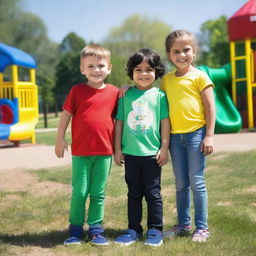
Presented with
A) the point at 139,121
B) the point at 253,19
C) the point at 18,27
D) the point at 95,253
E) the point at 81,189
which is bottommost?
the point at 95,253

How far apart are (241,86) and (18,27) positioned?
117 feet

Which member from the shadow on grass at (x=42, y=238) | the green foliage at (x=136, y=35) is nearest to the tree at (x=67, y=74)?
the green foliage at (x=136, y=35)

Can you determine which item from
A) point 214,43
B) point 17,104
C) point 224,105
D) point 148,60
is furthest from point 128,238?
point 214,43

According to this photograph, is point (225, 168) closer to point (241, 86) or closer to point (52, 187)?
point (52, 187)

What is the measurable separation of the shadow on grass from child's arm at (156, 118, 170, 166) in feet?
2.49

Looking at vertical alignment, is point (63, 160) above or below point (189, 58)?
below

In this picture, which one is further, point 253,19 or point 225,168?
point 253,19

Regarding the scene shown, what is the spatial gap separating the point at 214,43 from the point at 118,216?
39590mm

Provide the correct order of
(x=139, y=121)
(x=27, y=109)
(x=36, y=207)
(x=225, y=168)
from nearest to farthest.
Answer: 1. (x=139, y=121)
2. (x=36, y=207)
3. (x=225, y=168)
4. (x=27, y=109)

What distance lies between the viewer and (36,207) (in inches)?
173

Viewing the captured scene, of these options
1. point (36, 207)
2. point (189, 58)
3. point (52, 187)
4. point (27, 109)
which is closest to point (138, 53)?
point (189, 58)

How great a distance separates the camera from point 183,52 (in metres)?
3.25

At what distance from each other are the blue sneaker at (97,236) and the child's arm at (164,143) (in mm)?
714

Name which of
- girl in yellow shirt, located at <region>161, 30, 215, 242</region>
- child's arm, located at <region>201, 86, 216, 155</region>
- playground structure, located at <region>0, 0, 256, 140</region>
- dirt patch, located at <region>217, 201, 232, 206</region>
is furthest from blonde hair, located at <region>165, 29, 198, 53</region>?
playground structure, located at <region>0, 0, 256, 140</region>
